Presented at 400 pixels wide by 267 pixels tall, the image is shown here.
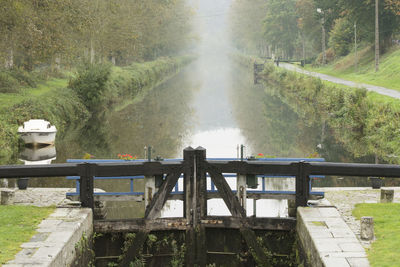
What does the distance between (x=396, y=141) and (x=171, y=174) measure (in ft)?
49.5

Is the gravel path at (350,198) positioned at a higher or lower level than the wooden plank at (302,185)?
lower

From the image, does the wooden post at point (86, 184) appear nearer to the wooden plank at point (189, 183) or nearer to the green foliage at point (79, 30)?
the wooden plank at point (189, 183)

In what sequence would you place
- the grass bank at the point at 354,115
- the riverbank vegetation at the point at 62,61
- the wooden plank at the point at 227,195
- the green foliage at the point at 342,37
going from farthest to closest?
the green foliage at the point at 342,37
the riverbank vegetation at the point at 62,61
the grass bank at the point at 354,115
the wooden plank at the point at 227,195

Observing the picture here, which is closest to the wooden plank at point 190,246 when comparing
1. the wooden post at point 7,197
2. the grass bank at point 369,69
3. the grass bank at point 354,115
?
the wooden post at point 7,197

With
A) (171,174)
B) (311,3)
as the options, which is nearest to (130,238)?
(171,174)

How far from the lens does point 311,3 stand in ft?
232

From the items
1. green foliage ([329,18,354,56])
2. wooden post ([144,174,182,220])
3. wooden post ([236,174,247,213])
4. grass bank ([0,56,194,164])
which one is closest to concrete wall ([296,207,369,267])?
wooden post ([236,174,247,213])

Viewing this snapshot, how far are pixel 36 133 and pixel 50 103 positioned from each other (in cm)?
864

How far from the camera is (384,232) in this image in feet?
31.3

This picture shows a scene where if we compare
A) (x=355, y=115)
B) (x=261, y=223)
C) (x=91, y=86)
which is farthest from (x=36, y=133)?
(x=91, y=86)

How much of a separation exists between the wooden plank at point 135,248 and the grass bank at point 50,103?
12106mm

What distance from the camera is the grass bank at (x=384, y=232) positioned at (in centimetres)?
829

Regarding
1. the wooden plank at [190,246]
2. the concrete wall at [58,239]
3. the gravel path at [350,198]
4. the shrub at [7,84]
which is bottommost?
the wooden plank at [190,246]

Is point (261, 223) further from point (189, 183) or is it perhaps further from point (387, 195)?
point (387, 195)
